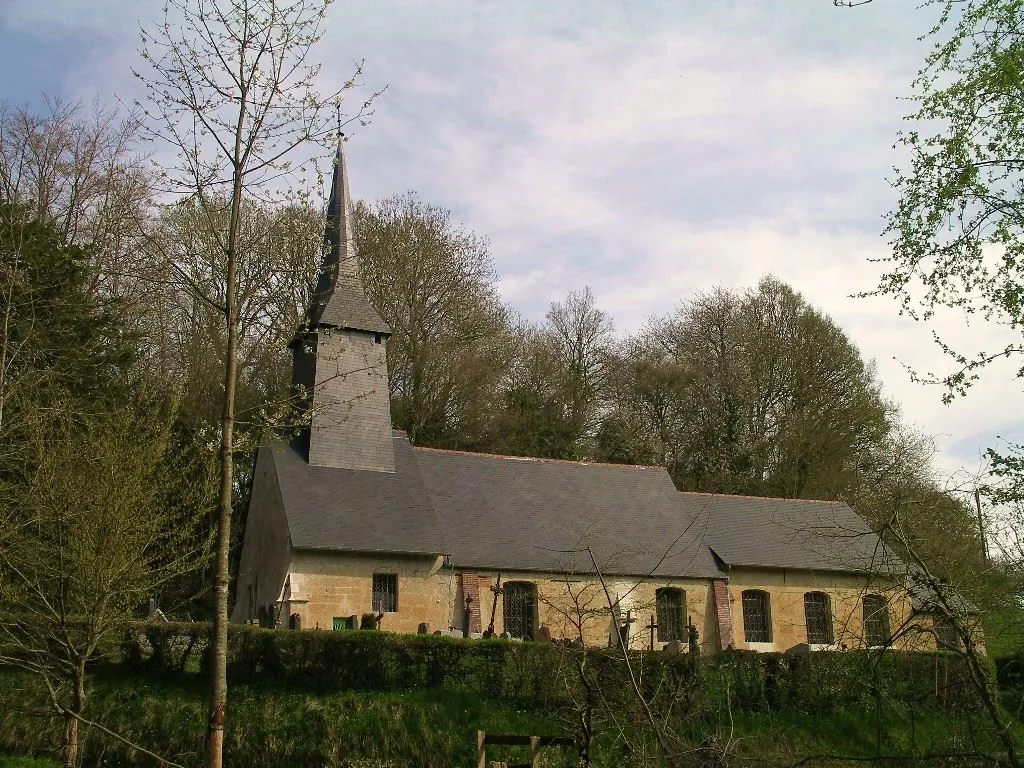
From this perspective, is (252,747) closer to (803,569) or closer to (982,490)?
(982,490)

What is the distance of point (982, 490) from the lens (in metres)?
9.20

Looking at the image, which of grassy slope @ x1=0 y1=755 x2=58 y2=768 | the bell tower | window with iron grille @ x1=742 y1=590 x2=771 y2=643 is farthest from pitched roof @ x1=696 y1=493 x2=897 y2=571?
grassy slope @ x1=0 y1=755 x2=58 y2=768

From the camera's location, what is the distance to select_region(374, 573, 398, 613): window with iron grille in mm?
21719

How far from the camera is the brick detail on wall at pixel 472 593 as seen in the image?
21734 millimetres

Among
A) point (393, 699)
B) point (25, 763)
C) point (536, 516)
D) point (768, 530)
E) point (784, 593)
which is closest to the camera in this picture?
point (25, 763)

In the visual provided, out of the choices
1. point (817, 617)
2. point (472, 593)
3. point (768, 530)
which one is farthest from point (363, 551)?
point (817, 617)

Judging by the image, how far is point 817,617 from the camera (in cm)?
2542

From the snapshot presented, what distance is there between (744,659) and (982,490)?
9.10 metres

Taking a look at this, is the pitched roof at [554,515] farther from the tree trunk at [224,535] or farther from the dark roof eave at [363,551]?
the tree trunk at [224,535]

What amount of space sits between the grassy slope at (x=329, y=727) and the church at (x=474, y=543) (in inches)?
147

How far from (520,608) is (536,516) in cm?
246

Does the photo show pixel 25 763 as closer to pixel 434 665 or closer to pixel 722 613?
pixel 434 665

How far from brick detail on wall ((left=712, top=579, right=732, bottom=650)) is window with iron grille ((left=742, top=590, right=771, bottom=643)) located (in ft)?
2.32

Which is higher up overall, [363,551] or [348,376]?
[348,376]
